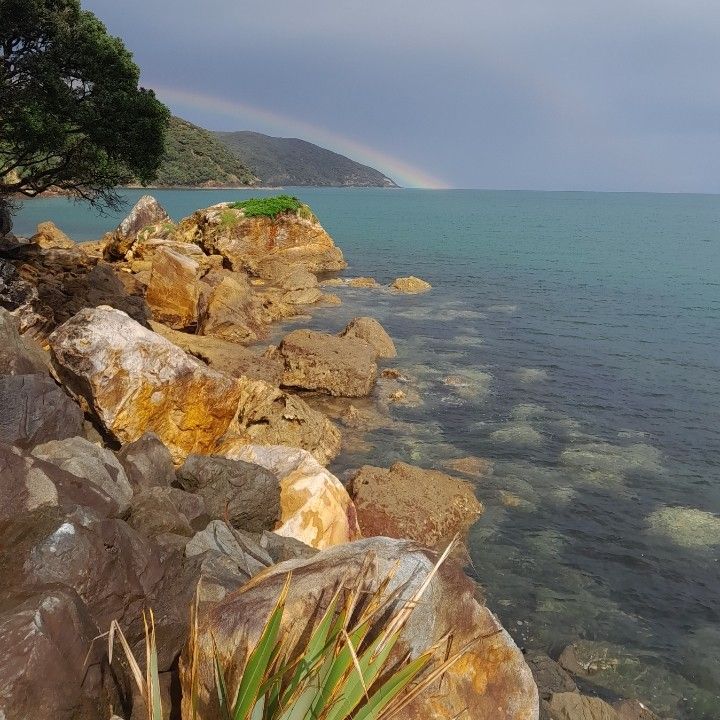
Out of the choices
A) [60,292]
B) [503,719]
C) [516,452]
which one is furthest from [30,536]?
[60,292]

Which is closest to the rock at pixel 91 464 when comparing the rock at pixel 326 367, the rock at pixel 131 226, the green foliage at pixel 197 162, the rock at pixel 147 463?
the rock at pixel 147 463

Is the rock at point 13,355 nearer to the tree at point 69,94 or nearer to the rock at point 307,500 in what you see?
the rock at point 307,500

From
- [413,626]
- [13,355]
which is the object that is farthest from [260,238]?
[413,626]

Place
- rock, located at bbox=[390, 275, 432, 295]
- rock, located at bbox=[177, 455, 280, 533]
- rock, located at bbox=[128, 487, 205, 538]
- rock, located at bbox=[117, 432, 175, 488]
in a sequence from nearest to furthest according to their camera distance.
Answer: rock, located at bbox=[128, 487, 205, 538]
rock, located at bbox=[117, 432, 175, 488]
rock, located at bbox=[177, 455, 280, 533]
rock, located at bbox=[390, 275, 432, 295]

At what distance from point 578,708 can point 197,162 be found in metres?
177

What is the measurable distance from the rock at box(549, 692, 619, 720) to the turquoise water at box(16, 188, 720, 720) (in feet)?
3.75

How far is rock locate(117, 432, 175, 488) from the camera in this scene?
864 centimetres

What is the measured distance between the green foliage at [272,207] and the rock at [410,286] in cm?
1092

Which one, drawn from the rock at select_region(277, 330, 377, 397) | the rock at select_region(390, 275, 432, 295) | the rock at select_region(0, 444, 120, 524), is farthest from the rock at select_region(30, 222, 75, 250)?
the rock at select_region(0, 444, 120, 524)

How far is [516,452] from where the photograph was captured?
15.2 meters

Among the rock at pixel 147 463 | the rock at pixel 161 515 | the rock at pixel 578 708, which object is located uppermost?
the rock at pixel 161 515

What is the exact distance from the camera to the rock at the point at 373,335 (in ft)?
72.0

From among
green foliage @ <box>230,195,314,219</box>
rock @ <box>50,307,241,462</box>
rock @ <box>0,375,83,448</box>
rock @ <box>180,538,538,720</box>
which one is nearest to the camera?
rock @ <box>180,538,538,720</box>

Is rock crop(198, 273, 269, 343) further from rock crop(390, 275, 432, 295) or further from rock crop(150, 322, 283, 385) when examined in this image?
rock crop(390, 275, 432, 295)
